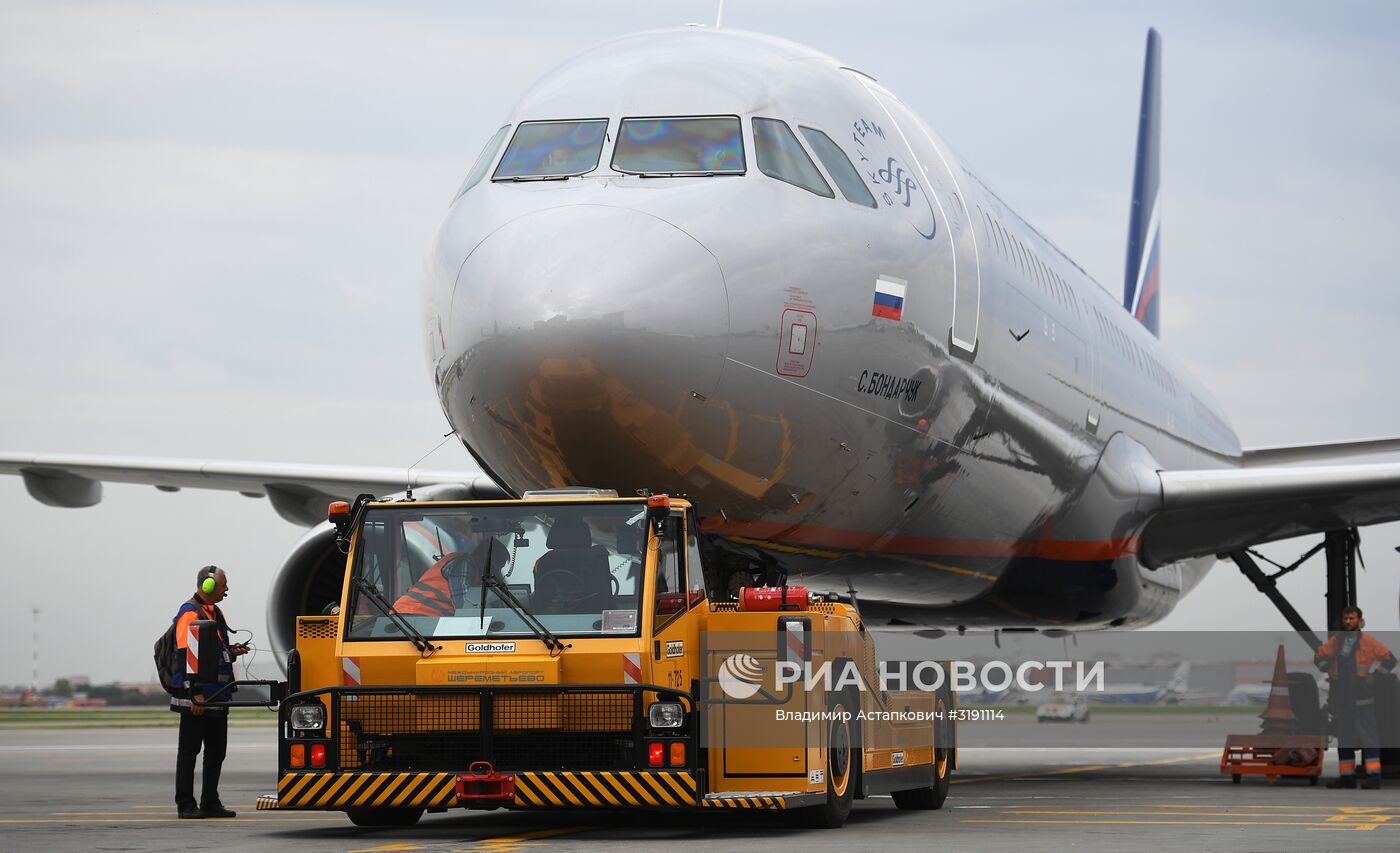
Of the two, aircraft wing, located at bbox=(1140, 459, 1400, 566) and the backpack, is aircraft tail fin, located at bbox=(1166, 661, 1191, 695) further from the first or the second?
the backpack

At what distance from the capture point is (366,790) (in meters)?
8.29

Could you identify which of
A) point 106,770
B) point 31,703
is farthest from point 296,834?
point 31,703

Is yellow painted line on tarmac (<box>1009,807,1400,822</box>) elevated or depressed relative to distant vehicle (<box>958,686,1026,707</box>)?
depressed

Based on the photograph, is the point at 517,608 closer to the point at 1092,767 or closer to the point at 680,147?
the point at 680,147

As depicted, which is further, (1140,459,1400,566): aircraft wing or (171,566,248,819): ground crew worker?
(1140,459,1400,566): aircraft wing

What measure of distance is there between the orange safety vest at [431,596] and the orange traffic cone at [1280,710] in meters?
8.45

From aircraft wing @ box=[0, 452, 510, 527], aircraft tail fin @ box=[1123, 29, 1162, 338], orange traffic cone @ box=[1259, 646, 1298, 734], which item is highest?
aircraft tail fin @ box=[1123, 29, 1162, 338]

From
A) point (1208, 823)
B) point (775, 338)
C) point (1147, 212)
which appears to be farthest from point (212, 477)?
point (1147, 212)

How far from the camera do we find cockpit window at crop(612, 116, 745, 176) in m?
9.01

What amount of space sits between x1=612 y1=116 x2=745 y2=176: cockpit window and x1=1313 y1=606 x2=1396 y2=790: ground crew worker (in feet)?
22.7

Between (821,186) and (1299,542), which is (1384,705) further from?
(821,186)

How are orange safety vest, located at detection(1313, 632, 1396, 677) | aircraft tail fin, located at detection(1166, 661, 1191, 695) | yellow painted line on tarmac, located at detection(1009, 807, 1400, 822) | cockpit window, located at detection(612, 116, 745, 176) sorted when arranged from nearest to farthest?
cockpit window, located at detection(612, 116, 745, 176) < yellow painted line on tarmac, located at detection(1009, 807, 1400, 822) < orange safety vest, located at detection(1313, 632, 1396, 677) < aircraft tail fin, located at detection(1166, 661, 1191, 695)

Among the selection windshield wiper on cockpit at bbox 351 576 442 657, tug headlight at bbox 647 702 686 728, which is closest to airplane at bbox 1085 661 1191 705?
tug headlight at bbox 647 702 686 728

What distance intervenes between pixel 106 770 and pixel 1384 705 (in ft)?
36.3
